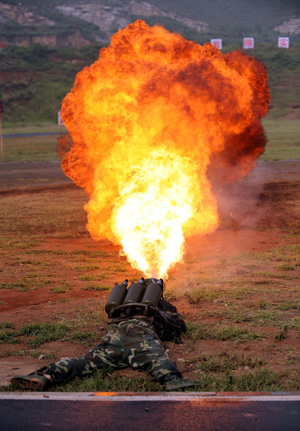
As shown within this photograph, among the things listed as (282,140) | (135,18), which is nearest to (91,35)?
(135,18)

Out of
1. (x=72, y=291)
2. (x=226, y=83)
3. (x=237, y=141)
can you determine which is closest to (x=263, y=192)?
(x=237, y=141)

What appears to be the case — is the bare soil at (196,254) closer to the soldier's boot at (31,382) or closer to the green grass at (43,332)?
the green grass at (43,332)

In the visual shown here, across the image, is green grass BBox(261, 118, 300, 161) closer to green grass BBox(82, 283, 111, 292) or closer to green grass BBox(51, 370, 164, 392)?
green grass BBox(82, 283, 111, 292)

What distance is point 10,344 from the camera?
312 inches

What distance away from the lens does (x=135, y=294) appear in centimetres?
797

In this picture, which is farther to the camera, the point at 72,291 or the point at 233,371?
the point at 72,291

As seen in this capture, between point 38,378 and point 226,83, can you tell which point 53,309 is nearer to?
point 38,378

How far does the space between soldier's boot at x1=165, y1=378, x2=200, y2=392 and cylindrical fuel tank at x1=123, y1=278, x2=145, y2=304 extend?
1789mm

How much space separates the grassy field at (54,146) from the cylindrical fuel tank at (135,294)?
83.3ft

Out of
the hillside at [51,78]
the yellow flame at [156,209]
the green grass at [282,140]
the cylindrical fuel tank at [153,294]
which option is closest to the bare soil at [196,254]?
the cylindrical fuel tank at [153,294]

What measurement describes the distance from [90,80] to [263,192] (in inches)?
399

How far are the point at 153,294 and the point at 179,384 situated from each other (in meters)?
1.89

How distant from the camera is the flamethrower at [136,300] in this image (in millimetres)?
7746

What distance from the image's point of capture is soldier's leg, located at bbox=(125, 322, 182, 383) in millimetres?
6418
